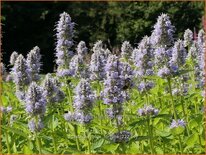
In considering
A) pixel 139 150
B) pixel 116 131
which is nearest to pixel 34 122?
pixel 116 131

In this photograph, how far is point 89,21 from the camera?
90.1 ft

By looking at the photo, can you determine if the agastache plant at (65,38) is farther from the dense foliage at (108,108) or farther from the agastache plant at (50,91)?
the agastache plant at (50,91)

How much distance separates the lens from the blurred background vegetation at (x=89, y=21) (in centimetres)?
2280

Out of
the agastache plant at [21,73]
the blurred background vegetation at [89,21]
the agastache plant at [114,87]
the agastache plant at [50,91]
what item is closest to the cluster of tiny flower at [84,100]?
the agastache plant at [114,87]

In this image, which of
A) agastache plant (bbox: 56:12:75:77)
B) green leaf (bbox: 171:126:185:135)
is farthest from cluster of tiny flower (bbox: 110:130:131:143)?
agastache plant (bbox: 56:12:75:77)

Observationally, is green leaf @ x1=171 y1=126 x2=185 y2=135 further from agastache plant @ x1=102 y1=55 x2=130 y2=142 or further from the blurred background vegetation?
the blurred background vegetation

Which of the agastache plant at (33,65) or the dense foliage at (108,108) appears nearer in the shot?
the dense foliage at (108,108)

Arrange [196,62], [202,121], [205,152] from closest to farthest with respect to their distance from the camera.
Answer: [205,152]
[202,121]
[196,62]

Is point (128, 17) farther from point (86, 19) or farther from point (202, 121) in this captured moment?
point (202, 121)

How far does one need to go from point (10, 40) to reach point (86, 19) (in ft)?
13.9

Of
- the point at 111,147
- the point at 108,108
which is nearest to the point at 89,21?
the point at 111,147

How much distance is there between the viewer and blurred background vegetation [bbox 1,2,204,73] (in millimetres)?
22797

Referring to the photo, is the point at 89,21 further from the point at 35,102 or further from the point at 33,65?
the point at 35,102

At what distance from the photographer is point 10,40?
26.8 meters
